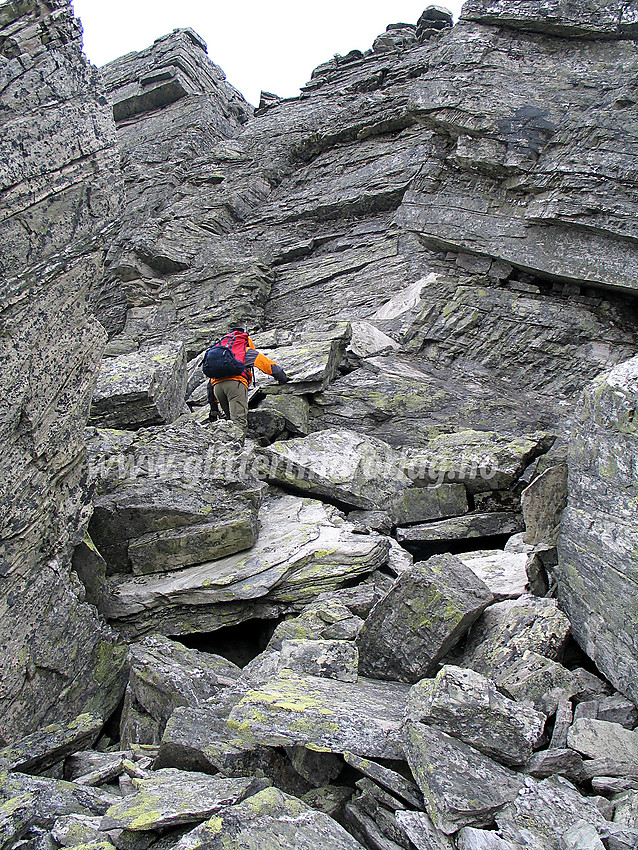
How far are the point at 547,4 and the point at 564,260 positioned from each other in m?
8.65

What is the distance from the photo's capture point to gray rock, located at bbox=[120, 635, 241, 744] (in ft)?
27.3

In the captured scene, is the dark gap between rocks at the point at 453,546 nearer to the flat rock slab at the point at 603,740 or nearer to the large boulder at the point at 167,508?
the large boulder at the point at 167,508

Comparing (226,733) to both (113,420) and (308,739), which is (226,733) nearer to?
(308,739)

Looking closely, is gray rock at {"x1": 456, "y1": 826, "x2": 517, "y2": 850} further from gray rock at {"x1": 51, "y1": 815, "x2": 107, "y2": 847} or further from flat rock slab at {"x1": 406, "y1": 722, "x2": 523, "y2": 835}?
gray rock at {"x1": 51, "y1": 815, "x2": 107, "y2": 847}

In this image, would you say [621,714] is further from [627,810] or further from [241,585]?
[241,585]

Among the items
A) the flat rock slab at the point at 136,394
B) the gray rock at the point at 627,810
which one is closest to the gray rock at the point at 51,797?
the gray rock at the point at 627,810

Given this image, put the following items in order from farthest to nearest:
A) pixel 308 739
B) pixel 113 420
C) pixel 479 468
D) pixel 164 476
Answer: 1. pixel 113 420
2. pixel 479 468
3. pixel 164 476
4. pixel 308 739

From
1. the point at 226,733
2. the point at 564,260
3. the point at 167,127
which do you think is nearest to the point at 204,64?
the point at 167,127

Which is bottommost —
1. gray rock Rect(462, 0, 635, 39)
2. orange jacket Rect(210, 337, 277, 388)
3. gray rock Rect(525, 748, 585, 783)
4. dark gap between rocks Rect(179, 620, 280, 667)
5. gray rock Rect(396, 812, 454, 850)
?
dark gap between rocks Rect(179, 620, 280, 667)

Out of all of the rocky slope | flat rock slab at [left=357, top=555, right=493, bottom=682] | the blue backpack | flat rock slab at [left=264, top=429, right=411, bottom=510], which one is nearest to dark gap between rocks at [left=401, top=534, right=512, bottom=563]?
the rocky slope

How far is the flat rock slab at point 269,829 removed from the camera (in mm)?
4988

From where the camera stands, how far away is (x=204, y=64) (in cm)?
4388

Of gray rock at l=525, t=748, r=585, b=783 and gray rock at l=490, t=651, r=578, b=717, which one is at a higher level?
gray rock at l=525, t=748, r=585, b=783

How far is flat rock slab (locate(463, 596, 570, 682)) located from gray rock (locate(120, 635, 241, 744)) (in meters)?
3.53
